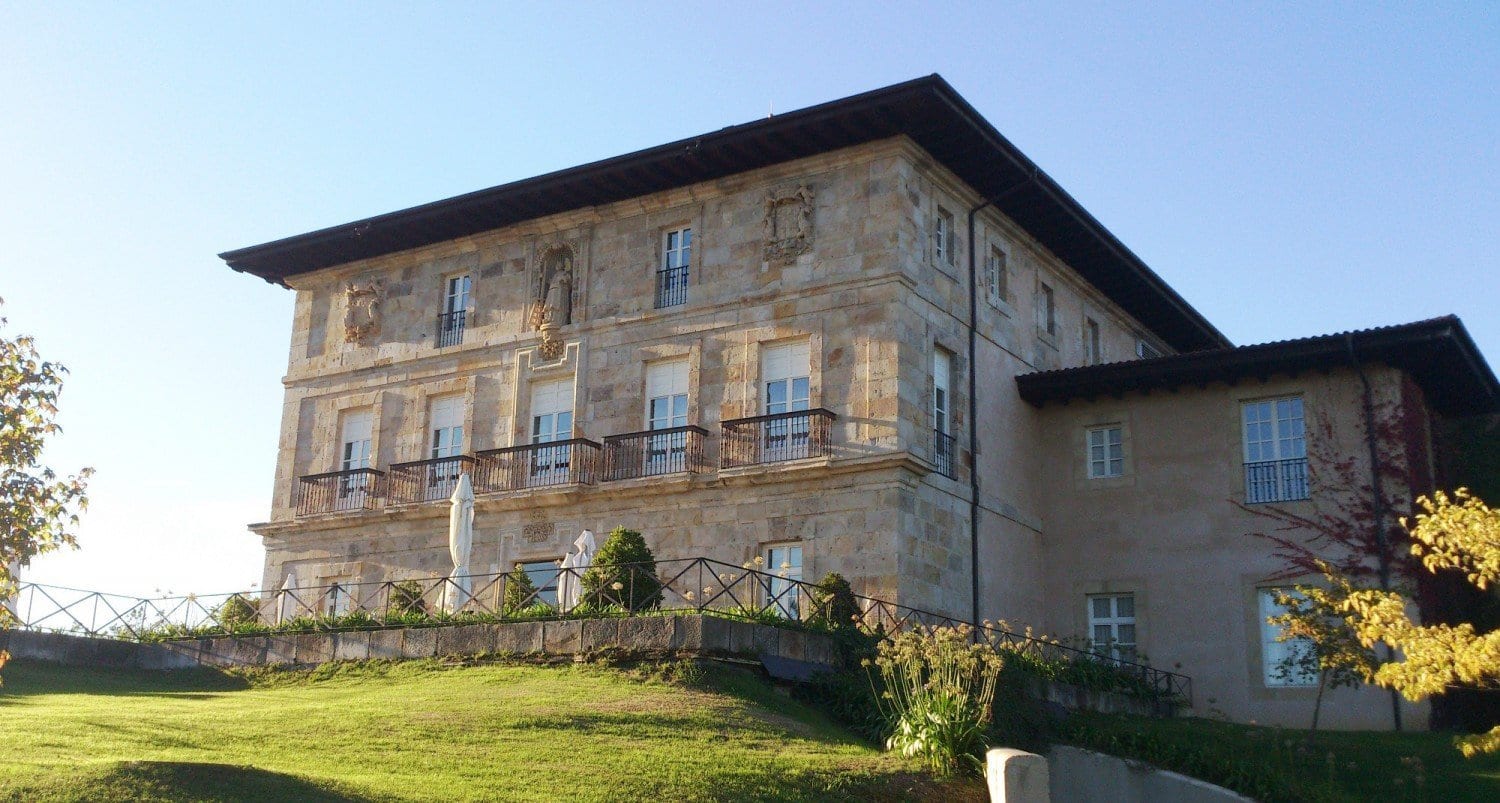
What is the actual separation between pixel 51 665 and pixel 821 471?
1115 cm

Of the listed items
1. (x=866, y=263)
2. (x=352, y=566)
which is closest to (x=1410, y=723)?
(x=866, y=263)

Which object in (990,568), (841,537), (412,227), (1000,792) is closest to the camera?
(1000,792)

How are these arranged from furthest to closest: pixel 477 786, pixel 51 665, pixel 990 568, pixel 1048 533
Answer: pixel 1048 533, pixel 990 568, pixel 51 665, pixel 477 786

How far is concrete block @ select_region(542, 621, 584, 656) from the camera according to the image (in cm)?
1820

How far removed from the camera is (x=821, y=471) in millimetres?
23828

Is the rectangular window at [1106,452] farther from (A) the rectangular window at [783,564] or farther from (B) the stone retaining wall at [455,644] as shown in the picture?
(B) the stone retaining wall at [455,644]

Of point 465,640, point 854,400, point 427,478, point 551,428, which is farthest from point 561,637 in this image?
point 427,478

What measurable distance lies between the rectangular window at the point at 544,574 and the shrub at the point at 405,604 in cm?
226

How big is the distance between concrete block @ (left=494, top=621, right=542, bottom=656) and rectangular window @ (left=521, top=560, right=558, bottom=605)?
6.79 metres

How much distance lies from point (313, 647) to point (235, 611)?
4327mm

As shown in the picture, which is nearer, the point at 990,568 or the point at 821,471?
the point at 821,471

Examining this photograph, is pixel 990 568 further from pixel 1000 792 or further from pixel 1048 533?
pixel 1000 792

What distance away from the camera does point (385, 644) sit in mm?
20062

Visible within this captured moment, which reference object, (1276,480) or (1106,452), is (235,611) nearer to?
(1106,452)
